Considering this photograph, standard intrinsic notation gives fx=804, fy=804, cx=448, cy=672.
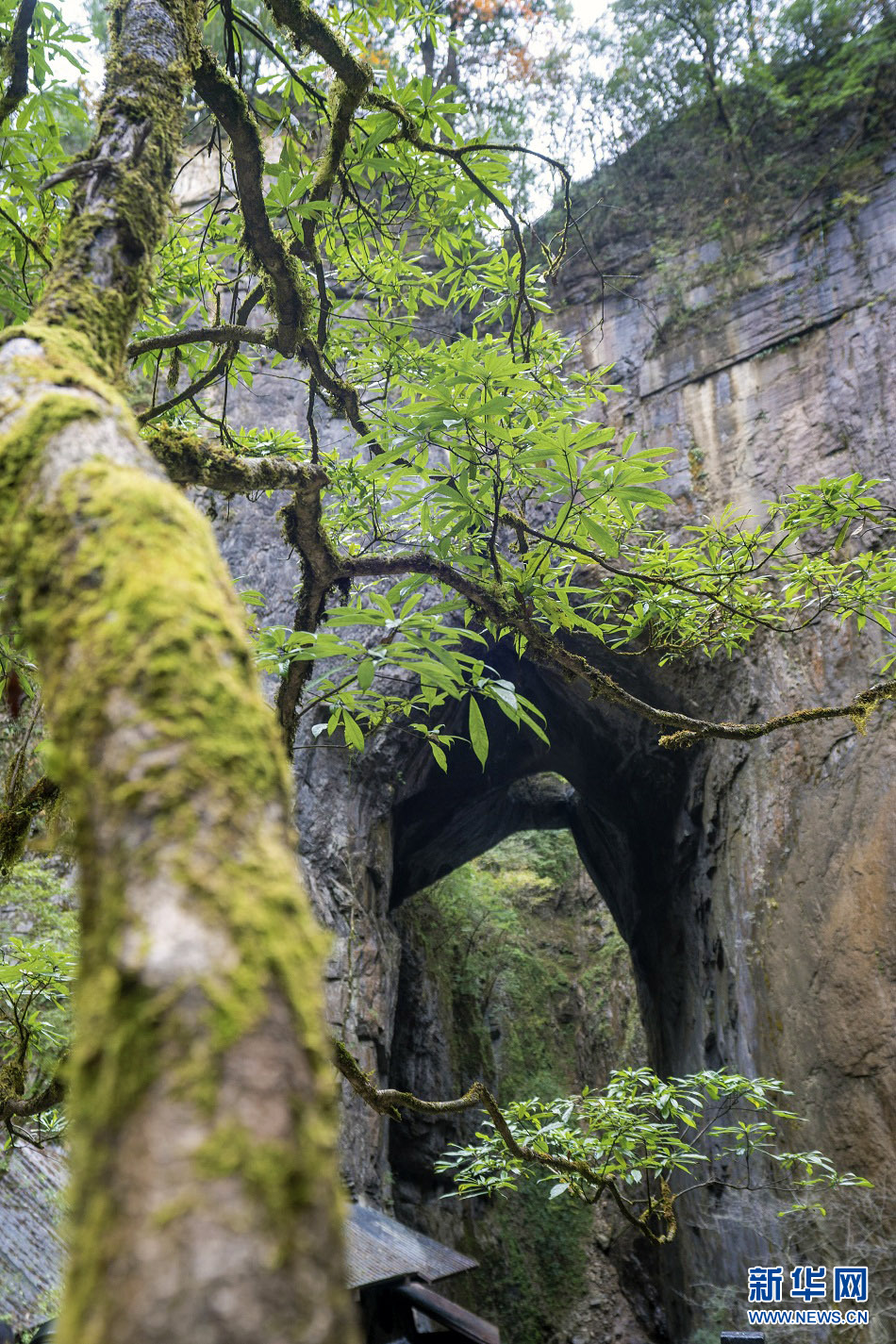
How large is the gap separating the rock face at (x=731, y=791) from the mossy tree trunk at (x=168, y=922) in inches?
172

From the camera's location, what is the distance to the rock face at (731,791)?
4.69m

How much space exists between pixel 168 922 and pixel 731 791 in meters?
5.76

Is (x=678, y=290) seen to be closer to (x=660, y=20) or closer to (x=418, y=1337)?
Answer: (x=660, y=20)

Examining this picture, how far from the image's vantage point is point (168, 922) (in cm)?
47

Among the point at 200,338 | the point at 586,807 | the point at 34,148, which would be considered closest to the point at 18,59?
the point at 34,148

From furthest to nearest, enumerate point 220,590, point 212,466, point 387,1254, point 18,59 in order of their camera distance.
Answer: point 387,1254 < point 18,59 < point 212,466 < point 220,590

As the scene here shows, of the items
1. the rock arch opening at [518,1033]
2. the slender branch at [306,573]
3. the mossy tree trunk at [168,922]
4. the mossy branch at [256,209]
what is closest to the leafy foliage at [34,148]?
the mossy branch at [256,209]

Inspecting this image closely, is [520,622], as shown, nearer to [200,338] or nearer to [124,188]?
[200,338]

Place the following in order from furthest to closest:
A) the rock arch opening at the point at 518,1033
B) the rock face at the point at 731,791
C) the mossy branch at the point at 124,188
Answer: the rock arch opening at the point at 518,1033 → the rock face at the point at 731,791 → the mossy branch at the point at 124,188

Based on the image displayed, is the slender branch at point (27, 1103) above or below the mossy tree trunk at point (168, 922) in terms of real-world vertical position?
below

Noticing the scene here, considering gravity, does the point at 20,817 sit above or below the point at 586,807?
below

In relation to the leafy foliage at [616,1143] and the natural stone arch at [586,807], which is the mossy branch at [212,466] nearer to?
the leafy foliage at [616,1143]

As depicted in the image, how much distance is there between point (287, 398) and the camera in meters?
8.29

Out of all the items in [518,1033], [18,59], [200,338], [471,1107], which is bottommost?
[518,1033]
